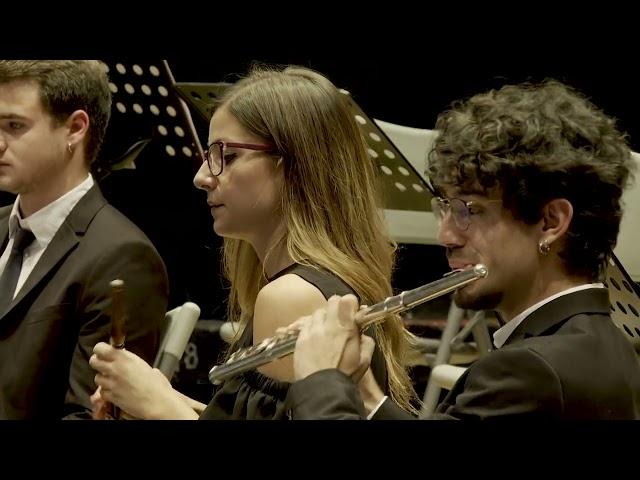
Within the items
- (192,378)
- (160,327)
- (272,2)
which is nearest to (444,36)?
(272,2)

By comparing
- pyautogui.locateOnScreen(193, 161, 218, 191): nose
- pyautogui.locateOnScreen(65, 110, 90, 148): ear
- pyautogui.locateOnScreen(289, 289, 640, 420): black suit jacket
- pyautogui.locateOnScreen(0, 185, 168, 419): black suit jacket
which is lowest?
pyautogui.locateOnScreen(0, 185, 168, 419): black suit jacket

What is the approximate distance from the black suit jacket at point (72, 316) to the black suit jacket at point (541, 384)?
94cm

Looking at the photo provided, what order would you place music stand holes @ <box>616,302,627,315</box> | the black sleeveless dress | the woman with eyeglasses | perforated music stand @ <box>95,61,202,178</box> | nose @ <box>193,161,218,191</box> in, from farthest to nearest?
perforated music stand @ <box>95,61,202,178</box>
music stand holes @ <box>616,302,627,315</box>
nose @ <box>193,161,218,191</box>
the woman with eyeglasses
the black sleeveless dress

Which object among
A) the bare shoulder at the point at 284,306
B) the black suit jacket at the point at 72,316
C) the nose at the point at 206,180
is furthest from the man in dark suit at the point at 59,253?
the bare shoulder at the point at 284,306

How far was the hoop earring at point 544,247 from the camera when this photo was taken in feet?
6.16

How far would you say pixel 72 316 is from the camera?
261 centimetres

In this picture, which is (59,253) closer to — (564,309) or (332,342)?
(332,342)

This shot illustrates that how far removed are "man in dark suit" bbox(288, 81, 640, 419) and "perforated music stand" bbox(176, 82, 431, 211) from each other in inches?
19.7

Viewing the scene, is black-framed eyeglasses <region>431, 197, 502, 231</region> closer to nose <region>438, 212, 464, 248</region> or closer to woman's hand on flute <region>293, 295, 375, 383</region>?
nose <region>438, 212, 464, 248</region>

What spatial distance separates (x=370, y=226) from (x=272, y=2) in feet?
1.58

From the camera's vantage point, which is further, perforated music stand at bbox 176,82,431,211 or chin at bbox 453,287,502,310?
perforated music stand at bbox 176,82,431,211

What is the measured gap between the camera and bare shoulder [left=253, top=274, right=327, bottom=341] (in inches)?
79.7

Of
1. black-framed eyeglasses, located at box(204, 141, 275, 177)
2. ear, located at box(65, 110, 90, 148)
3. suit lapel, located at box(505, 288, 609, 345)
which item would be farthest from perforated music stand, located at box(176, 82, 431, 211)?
suit lapel, located at box(505, 288, 609, 345)

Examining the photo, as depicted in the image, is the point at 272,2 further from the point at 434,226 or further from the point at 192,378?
the point at 192,378
